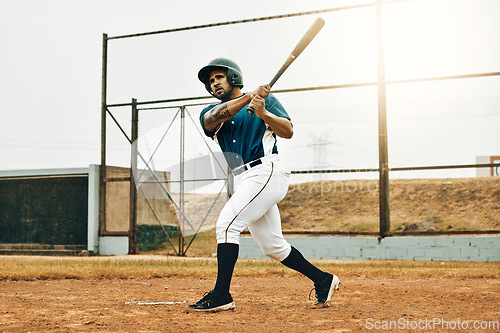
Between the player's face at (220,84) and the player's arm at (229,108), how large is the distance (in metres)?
0.19

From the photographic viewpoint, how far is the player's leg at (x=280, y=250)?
3.75 metres

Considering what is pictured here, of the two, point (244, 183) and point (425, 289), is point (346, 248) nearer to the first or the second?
point (425, 289)

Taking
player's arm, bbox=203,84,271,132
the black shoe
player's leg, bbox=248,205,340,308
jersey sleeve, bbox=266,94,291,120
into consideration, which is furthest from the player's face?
the black shoe

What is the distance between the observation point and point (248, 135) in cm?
369

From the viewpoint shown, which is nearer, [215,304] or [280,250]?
[215,304]

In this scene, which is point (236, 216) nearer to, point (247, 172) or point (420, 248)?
point (247, 172)

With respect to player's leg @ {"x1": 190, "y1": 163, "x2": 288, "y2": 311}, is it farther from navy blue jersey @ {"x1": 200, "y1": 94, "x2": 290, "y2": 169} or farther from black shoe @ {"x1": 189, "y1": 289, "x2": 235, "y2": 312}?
navy blue jersey @ {"x1": 200, "y1": 94, "x2": 290, "y2": 169}

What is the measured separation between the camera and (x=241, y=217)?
356 cm

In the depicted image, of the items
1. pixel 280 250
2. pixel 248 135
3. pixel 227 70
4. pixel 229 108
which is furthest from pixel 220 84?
pixel 280 250

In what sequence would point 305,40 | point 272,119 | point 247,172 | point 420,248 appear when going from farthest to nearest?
point 420,248 → point 305,40 → point 247,172 → point 272,119

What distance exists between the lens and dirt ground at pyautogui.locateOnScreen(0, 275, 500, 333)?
310cm

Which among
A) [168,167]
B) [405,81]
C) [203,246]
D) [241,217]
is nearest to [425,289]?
[241,217]

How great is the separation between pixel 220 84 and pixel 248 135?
44 centimetres

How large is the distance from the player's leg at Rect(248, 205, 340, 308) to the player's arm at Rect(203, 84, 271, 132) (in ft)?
2.48
